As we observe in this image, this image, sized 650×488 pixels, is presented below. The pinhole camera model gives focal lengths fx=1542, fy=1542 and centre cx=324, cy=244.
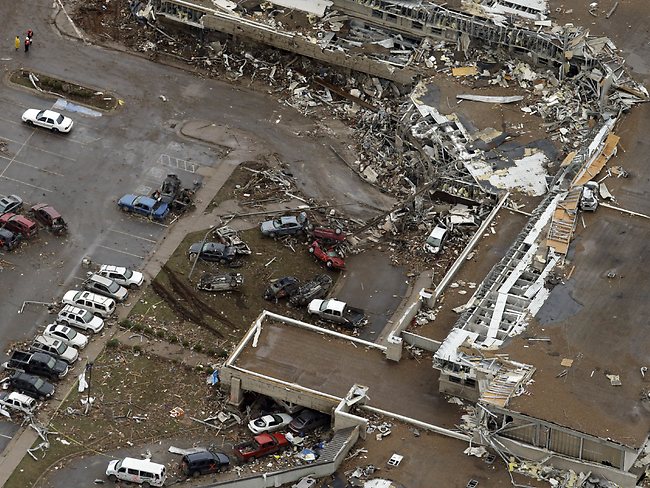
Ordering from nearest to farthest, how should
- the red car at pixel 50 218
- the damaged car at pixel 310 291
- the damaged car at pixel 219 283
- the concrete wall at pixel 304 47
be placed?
the damaged car at pixel 310 291
the damaged car at pixel 219 283
the red car at pixel 50 218
the concrete wall at pixel 304 47

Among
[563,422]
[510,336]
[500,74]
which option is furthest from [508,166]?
[563,422]

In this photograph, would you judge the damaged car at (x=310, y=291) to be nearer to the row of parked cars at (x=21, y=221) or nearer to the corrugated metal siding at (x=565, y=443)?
the row of parked cars at (x=21, y=221)

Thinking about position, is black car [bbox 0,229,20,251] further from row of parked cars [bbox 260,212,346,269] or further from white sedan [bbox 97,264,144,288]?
row of parked cars [bbox 260,212,346,269]

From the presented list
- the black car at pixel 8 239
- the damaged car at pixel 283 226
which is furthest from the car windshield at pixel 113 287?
the damaged car at pixel 283 226

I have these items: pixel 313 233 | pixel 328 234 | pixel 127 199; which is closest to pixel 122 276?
pixel 127 199

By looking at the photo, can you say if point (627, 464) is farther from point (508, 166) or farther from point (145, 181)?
point (145, 181)

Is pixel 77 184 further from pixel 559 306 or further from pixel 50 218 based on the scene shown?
pixel 559 306
